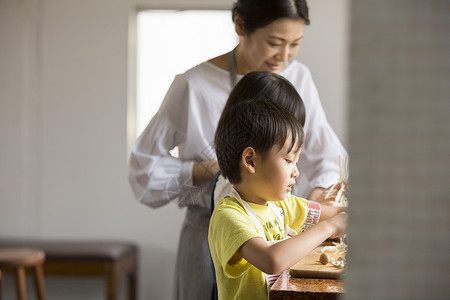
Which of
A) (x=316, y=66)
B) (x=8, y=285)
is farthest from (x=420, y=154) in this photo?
(x=8, y=285)

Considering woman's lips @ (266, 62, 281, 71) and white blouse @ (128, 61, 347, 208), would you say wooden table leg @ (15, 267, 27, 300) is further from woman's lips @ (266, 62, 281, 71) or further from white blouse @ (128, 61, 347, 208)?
woman's lips @ (266, 62, 281, 71)

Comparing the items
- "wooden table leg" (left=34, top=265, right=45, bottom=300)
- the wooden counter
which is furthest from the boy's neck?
"wooden table leg" (left=34, top=265, right=45, bottom=300)

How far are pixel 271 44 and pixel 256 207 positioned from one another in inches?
19.5

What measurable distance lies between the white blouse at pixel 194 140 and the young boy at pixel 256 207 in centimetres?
39

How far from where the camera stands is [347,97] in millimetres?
360

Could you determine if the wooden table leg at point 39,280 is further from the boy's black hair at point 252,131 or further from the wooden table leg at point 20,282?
the boy's black hair at point 252,131

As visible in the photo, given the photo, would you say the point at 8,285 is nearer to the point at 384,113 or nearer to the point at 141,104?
the point at 141,104

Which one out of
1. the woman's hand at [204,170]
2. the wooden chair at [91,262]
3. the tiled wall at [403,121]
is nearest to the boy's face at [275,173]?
the woman's hand at [204,170]

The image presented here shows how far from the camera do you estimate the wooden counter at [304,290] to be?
75 centimetres

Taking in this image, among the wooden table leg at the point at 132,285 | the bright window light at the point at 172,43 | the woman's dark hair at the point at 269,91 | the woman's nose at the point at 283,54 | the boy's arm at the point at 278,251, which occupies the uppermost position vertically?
the bright window light at the point at 172,43

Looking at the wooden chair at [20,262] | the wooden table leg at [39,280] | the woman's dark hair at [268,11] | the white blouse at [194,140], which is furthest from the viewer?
the wooden table leg at [39,280]

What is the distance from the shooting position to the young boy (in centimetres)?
90

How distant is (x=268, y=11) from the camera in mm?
1400

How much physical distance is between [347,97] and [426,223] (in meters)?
0.08
